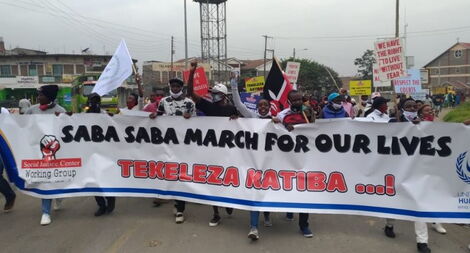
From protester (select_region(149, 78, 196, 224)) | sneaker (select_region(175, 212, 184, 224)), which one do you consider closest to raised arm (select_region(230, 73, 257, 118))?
protester (select_region(149, 78, 196, 224))

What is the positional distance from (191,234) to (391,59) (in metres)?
5.22

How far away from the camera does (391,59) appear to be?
7.85 metres

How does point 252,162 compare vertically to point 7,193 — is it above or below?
above

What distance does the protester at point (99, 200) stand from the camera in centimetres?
586

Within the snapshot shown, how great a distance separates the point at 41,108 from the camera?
231 inches

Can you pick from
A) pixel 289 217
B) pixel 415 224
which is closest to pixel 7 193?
pixel 289 217

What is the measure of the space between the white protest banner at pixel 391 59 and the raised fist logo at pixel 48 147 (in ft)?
19.0

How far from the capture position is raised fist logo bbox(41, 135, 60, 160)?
5.68 m

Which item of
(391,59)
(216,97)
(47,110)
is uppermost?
(391,59)

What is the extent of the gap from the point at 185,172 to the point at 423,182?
2.91 meters

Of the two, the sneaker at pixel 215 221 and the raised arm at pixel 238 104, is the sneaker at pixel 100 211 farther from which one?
the raised arm at pixel 238 104

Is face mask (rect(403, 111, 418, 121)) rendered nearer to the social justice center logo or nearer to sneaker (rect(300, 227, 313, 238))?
the social justice center logo

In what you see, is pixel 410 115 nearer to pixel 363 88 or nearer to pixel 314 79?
pixel 363 88

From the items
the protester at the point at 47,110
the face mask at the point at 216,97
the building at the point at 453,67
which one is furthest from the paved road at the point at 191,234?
the building at the point at 453,67
